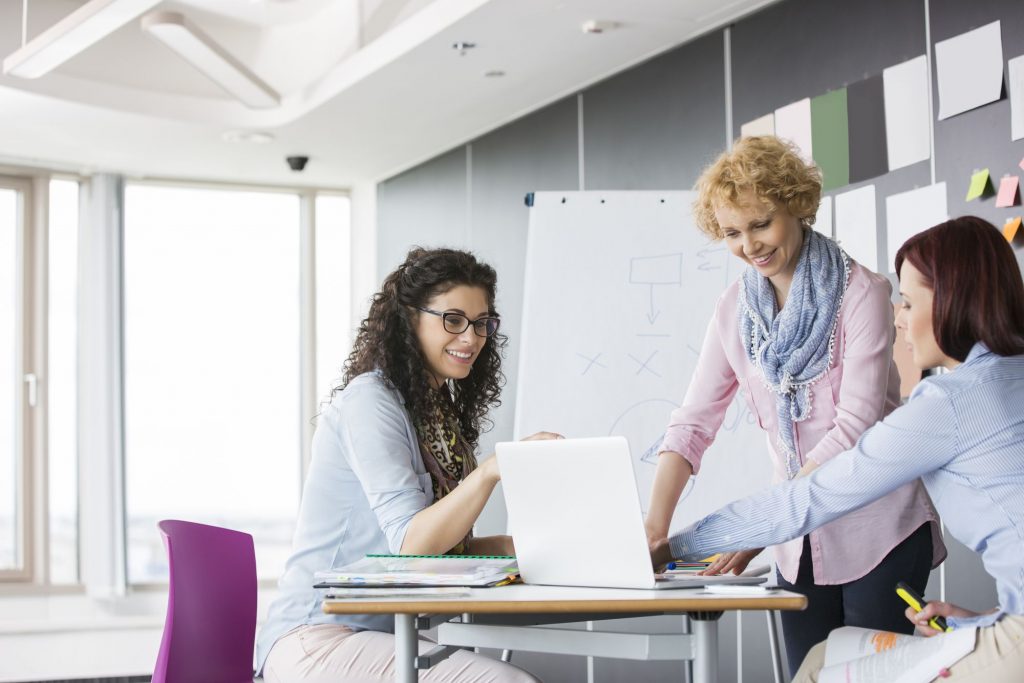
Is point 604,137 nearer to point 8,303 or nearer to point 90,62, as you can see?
point 90,62

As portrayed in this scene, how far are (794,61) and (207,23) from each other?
2.78m

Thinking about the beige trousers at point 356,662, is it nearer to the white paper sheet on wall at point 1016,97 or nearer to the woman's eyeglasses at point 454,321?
the woman's eyeglasses at point 454,321

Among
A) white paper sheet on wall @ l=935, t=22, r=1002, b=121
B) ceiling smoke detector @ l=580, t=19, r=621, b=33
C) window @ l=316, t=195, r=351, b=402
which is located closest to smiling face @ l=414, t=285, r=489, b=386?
white paper sheet on wall @ l=935, t=22, r=1002, b=121

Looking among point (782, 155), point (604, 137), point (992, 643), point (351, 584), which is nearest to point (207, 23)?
point (604, 137)

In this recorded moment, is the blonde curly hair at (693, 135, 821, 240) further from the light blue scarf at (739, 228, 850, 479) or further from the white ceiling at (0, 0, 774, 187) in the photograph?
the white ceiling at (0, 0, 774, 187)

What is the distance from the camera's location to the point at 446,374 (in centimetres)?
222

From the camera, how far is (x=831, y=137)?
133 inches

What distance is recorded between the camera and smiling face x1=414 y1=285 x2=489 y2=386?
2188 mm

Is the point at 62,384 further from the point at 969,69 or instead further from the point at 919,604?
the point at 919,604

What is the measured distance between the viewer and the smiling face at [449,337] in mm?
2188

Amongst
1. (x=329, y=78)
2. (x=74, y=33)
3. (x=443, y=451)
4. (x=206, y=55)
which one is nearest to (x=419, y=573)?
(x=443, y=451)

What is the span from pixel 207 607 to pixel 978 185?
7.01ft

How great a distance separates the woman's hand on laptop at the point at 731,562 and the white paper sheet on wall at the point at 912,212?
4.47ft

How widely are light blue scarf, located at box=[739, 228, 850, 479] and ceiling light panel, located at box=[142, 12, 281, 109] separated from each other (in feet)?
8.54
